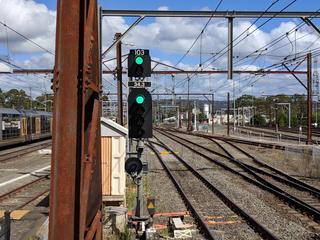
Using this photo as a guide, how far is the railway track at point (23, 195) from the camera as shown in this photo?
563 inches

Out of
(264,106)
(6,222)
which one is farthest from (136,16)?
(264,106)

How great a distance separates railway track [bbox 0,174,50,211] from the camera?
47.0 ft

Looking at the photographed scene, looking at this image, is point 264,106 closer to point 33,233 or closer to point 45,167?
point 45,167

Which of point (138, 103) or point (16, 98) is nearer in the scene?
point (138, 103)

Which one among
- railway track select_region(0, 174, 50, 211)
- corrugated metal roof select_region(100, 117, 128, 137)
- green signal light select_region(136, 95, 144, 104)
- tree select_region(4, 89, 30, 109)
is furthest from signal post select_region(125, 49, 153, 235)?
tree select_region(4, 89, 30, 109)

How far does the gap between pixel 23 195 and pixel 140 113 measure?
8.60 metres

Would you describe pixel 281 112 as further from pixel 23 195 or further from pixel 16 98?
pixel 23 195

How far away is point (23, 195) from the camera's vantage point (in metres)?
16.2

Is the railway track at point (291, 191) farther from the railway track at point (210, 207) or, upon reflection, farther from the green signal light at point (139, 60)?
the green signal light at point (139, 60)

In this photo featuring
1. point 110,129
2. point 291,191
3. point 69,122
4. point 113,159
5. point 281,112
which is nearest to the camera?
point 69,122

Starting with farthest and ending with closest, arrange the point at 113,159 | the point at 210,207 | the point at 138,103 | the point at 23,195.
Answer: the point at 23,195, the point at 210,207, the point at 113,159, the point at 138,103

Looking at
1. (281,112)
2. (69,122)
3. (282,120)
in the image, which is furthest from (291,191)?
(281,112)

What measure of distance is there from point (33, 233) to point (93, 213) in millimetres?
3838

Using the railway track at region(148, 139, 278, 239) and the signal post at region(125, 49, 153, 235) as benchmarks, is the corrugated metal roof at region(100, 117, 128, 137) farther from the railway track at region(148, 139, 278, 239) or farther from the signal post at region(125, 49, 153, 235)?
the signal post at region(125, 49, 153, 235)
